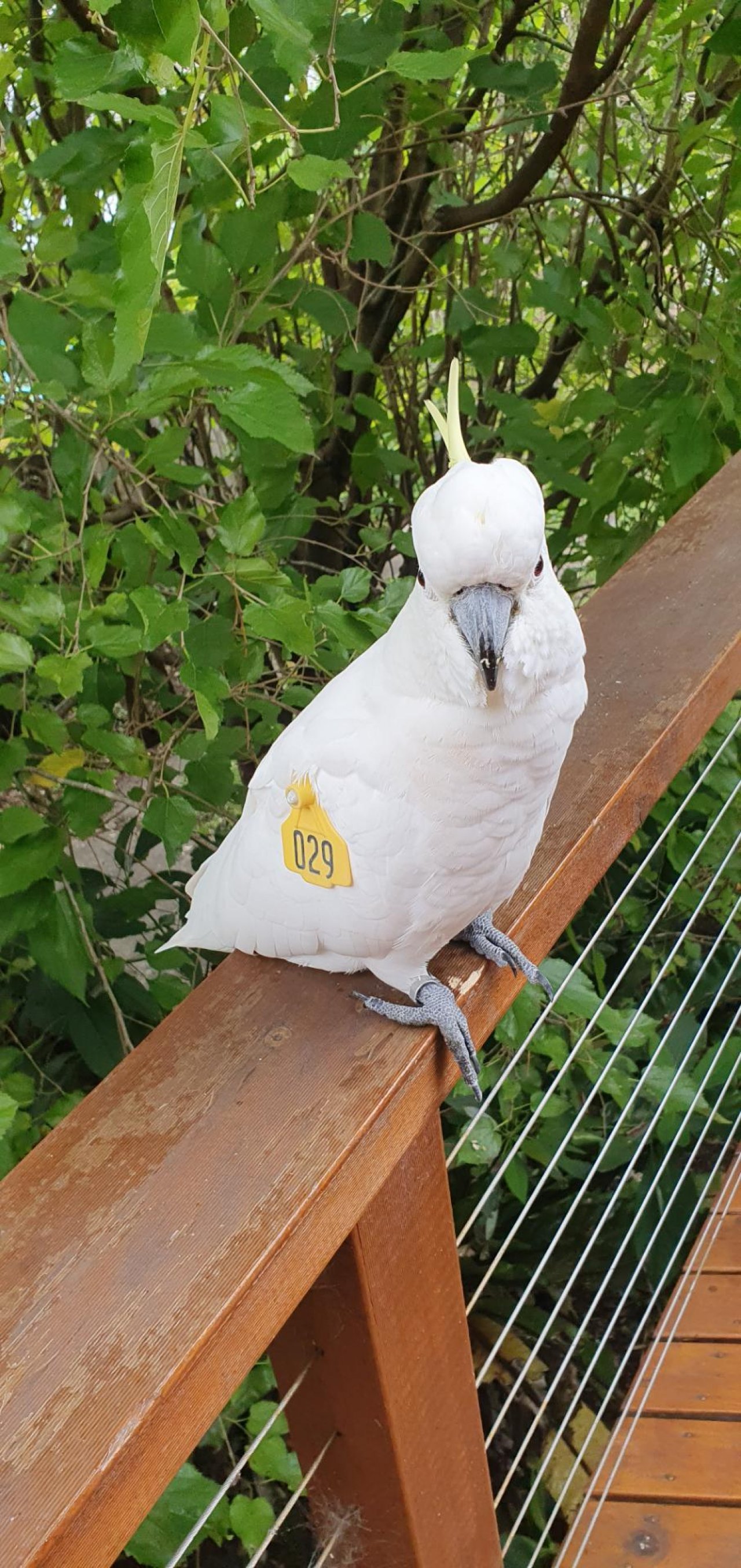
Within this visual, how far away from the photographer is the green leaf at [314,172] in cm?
83

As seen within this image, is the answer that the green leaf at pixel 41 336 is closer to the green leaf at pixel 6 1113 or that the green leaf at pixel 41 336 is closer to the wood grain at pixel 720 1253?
the green leaf at pixel 6 1113

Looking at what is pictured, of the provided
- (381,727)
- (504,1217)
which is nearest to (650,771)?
(381,727)

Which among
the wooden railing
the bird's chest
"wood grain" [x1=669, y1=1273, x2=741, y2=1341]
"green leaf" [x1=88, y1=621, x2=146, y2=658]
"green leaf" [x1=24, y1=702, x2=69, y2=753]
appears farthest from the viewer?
"wood grain" [x1=669, y1=1273, x2=741, y2=1341]

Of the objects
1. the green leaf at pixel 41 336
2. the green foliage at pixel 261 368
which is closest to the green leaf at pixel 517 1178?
the green foliage at pixel 261 368

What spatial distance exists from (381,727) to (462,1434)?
1.81 feet

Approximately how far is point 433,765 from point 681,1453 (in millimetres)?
984

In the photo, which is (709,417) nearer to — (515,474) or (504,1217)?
(515,474)

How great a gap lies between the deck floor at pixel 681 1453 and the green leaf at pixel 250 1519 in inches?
13.6

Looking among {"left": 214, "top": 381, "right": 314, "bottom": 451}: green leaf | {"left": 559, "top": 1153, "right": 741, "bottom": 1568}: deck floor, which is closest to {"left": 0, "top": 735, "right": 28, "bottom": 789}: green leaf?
{"left": 214, "top": 381, "right": 314, "bottom": 451}: green leaf

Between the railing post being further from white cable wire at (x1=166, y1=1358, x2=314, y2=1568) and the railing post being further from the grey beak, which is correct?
the grey beak

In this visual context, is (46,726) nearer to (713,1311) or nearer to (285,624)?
(285,624)

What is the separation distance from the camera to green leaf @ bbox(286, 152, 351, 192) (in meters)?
0.83

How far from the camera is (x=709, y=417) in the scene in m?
1.56

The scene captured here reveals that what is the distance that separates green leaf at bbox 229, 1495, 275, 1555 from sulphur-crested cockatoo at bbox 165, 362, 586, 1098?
519 mm
